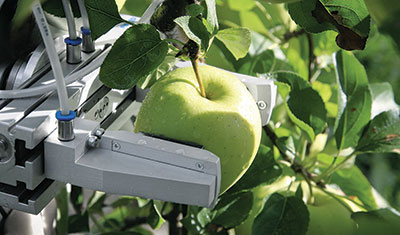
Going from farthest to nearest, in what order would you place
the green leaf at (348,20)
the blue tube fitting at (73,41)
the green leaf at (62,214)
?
the green leaf at (62,214) → the blue tube fitting at (73,41) → the green leaf at (348,20)

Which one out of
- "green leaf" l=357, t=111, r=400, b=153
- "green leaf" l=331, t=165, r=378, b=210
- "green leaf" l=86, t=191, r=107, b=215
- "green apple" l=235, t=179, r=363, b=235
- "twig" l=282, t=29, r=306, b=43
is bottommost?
"green leaf" l=86, t=191, r=107, b=215

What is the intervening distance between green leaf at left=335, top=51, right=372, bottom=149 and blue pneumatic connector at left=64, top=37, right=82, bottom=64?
0.69ft

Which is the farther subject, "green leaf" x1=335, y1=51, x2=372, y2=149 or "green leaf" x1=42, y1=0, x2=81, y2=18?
"green leaf" x1=335, y1=51, x2=372, y2=149

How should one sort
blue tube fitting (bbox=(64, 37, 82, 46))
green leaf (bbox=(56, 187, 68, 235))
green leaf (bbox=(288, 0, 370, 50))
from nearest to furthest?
green leaf (bbox=(288, 0, 370, 50)) < blue tube fitting (bbox=(64, 37, 82, 46)) < green leaf (bbox=(56, 187, 68, 235))

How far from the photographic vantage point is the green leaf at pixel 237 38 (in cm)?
32

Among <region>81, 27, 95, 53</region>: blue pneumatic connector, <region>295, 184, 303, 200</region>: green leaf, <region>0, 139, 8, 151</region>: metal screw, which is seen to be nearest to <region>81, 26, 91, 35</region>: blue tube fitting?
<region>81, 27, 95, 53</region>: blue pneumatic connector

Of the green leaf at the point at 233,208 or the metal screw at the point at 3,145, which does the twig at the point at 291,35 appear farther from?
the metal screw at the point at 3,145

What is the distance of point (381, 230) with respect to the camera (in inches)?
4.4

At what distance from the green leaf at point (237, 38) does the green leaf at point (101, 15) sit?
0.22ft

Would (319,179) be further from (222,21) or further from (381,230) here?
(381,230)

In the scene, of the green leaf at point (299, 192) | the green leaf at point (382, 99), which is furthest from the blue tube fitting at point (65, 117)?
the green leaf at point (382, 99)

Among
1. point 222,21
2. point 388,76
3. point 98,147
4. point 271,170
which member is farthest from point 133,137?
point 388,76

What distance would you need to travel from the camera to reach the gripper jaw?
0.27 metres

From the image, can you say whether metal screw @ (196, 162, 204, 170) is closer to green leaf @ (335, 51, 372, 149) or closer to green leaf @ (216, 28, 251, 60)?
green leaf @ (216, 28, 251, 60)
